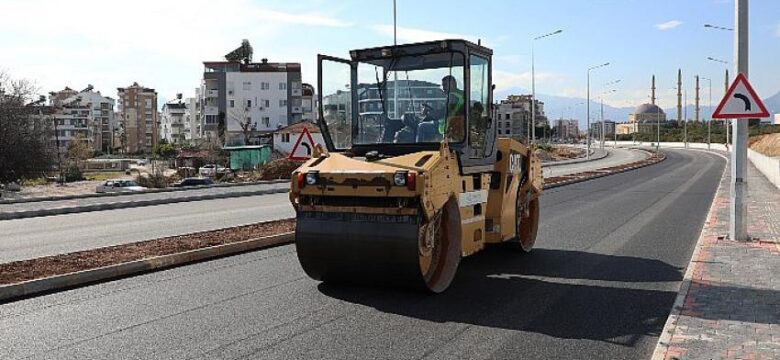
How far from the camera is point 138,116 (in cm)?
15025

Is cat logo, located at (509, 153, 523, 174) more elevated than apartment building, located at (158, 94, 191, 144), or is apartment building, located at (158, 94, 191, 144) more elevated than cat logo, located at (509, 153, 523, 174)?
apartment building, located at (158, 94, 191, 144)

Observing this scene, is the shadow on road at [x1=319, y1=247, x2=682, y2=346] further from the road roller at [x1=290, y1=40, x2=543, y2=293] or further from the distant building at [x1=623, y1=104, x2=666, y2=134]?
the distant building at [x1=623, y1=104, x2=666, y2=134]

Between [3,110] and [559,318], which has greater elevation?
[3,110]

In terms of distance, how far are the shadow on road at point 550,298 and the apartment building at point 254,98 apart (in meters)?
96.7

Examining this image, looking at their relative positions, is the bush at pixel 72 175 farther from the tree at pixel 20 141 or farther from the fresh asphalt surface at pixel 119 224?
the fresh asphalt surface at pixel 119 224

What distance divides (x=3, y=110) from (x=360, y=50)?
139ft

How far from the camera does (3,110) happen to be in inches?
1766

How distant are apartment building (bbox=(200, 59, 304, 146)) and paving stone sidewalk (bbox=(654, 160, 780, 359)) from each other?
9654 cm

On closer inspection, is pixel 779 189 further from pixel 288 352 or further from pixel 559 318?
pixel 288 352

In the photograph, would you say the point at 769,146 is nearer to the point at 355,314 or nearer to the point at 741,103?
the point at 741,103

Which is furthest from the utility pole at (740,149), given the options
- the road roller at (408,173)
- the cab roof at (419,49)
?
the cab roof at (419,49)

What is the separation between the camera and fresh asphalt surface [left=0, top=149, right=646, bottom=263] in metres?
12.7

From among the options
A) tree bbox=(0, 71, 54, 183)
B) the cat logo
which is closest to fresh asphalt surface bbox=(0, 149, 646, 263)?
the cat logo

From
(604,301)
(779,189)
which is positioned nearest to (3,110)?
(779,189)
